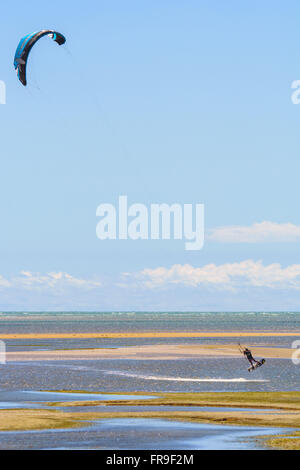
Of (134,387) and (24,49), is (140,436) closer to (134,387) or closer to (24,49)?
(134,387)

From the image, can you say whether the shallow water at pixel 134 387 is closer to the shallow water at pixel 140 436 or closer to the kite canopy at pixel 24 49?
the shallow water at pixel 140 436

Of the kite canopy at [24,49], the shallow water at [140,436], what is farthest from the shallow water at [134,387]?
the kite canopy at [24,49]

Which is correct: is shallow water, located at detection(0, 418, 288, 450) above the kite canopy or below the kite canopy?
below

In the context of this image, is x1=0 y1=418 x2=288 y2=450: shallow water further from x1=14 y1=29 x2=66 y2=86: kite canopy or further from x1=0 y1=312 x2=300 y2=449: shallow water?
x1=14 y1=29 x2=66 y2=86: kite canopy

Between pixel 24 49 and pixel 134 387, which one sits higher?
pixel 24 49

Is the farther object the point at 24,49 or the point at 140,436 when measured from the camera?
the point at 24,49

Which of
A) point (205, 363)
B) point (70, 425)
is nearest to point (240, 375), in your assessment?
point (205, 363)

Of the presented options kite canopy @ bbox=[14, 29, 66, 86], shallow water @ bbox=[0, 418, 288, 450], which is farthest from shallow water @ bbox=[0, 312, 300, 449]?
kite canopy @ bbox=[14, 29, 66, 86]

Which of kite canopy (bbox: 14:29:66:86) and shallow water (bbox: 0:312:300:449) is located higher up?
kite canopy (bbox: 14:29:66:86)

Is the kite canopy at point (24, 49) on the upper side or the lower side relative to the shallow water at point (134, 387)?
upper

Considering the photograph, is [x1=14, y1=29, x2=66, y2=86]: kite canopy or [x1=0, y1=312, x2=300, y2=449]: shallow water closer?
[x1=0, y1=312, x2=300, y2=449]: shallow water

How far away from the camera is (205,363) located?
190 ft

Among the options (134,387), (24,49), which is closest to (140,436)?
(134,387)
